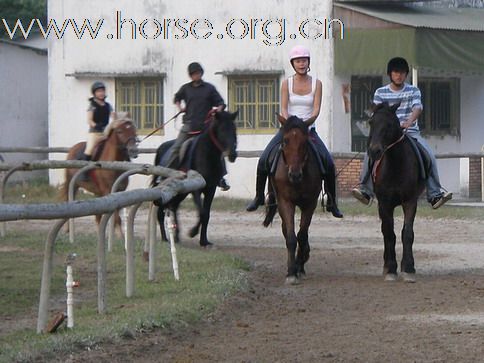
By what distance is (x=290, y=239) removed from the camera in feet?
46.4

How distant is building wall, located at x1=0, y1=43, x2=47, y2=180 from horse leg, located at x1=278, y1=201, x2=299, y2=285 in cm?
2175

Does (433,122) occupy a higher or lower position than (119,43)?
lower

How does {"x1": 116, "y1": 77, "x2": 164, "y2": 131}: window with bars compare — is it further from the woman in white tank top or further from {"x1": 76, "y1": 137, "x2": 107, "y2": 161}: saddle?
the woman in white tank top

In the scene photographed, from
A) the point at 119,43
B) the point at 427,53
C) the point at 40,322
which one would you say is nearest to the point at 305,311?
the point at 40,322

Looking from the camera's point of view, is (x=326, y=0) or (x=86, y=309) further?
(x=326, y=0)

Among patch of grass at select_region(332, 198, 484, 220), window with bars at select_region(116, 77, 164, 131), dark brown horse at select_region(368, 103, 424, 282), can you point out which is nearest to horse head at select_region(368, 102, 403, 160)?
dark brown horse at select_region(368, 103, 424, 282)

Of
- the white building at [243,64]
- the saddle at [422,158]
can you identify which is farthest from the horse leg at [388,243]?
the white building at [243,64]

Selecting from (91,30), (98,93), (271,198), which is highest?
(91,30)

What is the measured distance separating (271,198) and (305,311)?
12.0 feet

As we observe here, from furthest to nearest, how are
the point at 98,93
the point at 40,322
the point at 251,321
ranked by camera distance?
the point at 98,93 → the point at 251,321 → the point at 40,322

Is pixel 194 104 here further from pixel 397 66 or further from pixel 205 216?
pixel 397 66

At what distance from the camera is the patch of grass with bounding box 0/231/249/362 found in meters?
9.41

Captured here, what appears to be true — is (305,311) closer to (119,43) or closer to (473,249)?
(473,249)

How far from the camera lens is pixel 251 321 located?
36.8ft
